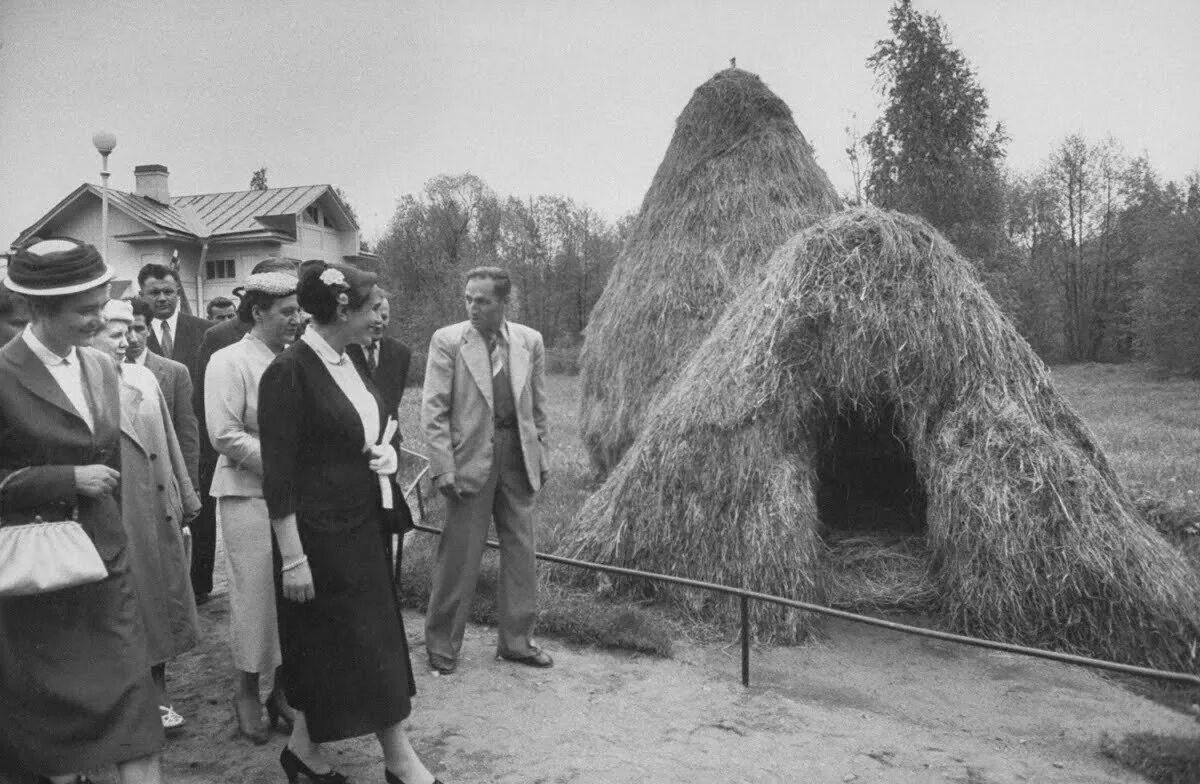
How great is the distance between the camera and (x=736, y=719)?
437 cm

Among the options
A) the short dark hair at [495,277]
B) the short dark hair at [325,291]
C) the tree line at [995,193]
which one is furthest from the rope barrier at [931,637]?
the tree line at [995,193]

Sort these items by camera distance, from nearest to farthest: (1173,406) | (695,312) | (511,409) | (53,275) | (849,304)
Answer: (53,275) → (511,409) → (849,304) → (695,312) → (1173,406)

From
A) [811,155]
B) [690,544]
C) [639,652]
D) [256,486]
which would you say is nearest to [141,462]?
[256,486]

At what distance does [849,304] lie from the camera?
600 centimetres

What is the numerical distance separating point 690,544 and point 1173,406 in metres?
17.4

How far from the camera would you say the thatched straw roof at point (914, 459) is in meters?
5.23

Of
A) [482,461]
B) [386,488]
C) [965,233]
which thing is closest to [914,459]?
[482,461]

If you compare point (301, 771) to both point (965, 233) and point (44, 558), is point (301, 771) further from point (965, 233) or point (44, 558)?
point (965, 233)

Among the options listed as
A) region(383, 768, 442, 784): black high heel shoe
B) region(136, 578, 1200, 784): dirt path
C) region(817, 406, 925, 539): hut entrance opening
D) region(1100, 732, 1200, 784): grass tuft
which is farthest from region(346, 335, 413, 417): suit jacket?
region(1100, 732, 1200, 784): grass tuft

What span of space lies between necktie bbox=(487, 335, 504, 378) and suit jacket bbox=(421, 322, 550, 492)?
0.04 m

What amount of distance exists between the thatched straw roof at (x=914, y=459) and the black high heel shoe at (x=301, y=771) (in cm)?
290

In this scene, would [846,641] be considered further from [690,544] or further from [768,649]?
[690,544]

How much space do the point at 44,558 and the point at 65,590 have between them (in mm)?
227

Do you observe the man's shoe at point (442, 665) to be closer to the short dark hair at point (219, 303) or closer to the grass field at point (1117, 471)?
the grass field at point (1117, 471)
